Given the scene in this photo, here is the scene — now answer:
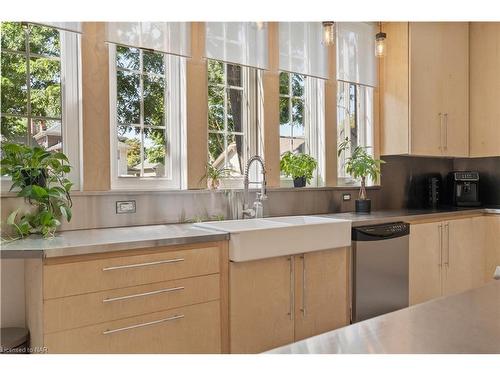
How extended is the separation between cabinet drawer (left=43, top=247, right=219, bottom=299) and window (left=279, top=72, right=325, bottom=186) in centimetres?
147

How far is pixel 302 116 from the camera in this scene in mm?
3520

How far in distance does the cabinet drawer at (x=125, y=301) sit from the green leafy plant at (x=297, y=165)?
1.42 metres

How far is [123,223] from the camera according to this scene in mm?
2471

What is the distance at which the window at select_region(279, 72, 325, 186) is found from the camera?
11.1 feet

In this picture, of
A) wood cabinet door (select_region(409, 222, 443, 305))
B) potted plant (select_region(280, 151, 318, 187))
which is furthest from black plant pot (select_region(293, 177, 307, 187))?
wood cabinet door (select_region(409, 222, 443, 305))

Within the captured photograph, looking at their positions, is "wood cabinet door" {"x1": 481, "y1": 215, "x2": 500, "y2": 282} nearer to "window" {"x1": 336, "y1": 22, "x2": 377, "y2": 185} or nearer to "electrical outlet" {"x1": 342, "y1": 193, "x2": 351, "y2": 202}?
"window" {"x1": 336, "y1": 22, "x2": 377, "y2": 185}

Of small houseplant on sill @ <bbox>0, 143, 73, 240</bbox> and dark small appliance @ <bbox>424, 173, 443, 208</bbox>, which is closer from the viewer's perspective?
small houseplant on sill @ <bbox>0, 143, 73, 240</bbox>

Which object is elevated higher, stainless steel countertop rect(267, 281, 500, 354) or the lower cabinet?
stainless steel countertop rect(267, 281, 500, 354)

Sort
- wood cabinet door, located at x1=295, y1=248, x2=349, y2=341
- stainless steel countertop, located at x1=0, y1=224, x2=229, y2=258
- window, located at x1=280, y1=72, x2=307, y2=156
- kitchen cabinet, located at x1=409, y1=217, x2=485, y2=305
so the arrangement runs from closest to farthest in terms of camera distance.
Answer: stainless steel countertop, located at x1=0, y1=224, x2=229, y2=258
wood cabinet door, located at x1=295, y1=248, x2=349, y2=341
kitchen cabinet, located at x1=409, y1=217, x2=485, y2=305
window, located at x1=280, y1=72, x2=307, y2=156

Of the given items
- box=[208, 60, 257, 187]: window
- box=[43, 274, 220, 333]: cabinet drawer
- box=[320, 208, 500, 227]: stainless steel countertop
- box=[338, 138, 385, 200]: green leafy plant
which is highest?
box=[208, 60, 257, 187]: window

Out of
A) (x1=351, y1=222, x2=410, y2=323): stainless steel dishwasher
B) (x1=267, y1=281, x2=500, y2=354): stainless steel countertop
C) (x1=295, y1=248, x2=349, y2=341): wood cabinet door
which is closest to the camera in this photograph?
(x1=267, y1=281, x2=500, y2=354): stainless steel countertop

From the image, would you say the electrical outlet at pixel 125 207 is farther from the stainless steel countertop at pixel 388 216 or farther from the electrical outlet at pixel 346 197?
the electrical outlet at pixel 346 197

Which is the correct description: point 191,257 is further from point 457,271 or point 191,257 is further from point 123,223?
point 457,271

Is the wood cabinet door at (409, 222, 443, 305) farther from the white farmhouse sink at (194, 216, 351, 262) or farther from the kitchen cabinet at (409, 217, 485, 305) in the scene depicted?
the white farmhouse sink at (194, 216, 351, 262)
